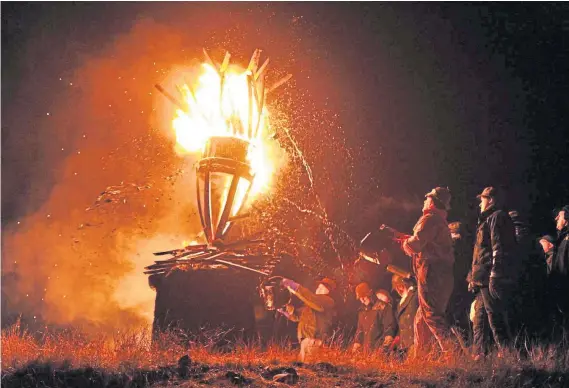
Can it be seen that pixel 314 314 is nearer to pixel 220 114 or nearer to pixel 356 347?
pixel 356 347

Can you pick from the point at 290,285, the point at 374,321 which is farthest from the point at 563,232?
the point at 290,285

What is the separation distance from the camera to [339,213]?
17000mm

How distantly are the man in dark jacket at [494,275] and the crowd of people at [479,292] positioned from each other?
0.05 ft

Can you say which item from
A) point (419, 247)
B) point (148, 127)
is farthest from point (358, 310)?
point (148, 127)

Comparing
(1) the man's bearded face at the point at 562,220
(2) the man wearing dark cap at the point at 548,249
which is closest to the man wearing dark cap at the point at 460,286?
(2) the man wearing dark cap at the point at 548,249

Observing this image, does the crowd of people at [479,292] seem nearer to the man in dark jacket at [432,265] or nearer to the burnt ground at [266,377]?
the man in dark jacket at [432,265]

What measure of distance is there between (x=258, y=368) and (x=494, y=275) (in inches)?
144

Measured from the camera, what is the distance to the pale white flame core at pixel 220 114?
38.8ft

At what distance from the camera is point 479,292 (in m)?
8.94

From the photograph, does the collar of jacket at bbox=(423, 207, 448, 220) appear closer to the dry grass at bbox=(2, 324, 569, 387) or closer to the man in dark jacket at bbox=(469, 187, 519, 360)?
the man in dark jacket at bbox=(469, 187, 519, 360)

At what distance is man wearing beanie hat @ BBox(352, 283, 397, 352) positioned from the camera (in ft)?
35.9

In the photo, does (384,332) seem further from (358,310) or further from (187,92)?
(187,92)

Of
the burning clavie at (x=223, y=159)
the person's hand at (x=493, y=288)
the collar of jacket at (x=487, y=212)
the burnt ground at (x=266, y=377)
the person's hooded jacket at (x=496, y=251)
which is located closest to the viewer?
the burnt ground at (x=266, y=377)

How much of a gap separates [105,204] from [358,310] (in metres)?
9.99
